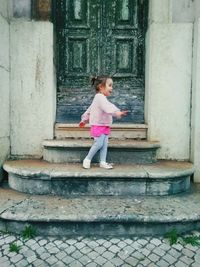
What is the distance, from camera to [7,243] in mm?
3203

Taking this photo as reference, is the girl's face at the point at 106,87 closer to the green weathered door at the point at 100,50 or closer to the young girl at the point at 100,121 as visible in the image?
the young girl at the point at 100,121

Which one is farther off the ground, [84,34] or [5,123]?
[84,34]

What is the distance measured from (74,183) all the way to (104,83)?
1.41 metres

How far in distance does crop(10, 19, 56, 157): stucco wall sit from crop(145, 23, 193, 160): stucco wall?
1.64 m

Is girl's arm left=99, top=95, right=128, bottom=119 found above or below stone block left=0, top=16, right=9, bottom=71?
below

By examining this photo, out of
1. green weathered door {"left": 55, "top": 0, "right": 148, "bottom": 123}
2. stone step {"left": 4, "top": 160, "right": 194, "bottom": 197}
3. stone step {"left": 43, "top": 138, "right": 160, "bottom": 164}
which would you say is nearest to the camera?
stone step {"left": 4, "top": 160, "right": 194, "bottom": 197}

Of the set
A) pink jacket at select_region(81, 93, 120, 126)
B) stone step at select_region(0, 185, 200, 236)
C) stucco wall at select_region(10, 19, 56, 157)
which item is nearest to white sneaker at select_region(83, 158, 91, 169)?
pink jacket at select_region(81, 93, 120, 126)

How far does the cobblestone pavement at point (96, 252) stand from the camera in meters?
2.89

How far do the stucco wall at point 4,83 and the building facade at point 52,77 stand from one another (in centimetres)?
4

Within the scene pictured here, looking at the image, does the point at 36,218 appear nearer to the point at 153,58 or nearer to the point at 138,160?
the point at 138,160

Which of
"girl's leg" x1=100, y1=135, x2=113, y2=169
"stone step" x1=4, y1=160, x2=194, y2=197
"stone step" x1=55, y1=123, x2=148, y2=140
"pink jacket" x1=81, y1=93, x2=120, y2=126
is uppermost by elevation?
"pink jacket" x1=81, y1=93, x2=120, y2=126

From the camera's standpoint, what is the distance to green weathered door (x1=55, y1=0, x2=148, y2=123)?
216 inches

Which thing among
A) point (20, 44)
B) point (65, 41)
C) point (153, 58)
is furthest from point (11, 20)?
point (153, 58)

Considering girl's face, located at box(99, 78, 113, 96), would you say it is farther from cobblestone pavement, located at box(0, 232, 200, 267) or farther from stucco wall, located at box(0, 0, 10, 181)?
cobblestone pavement, located at box(0, 232, 200, 267)
